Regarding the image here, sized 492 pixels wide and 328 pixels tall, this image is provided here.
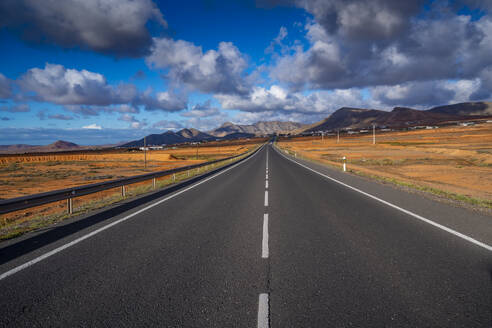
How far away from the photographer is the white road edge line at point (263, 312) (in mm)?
2779

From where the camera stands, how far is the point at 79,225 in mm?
6711

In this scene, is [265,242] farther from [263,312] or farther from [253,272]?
[263,312]

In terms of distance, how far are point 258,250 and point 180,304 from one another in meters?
1.97

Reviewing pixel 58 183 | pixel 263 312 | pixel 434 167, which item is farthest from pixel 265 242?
pixel 434 167

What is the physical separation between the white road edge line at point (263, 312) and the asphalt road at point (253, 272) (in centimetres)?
1

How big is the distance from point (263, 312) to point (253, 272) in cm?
100

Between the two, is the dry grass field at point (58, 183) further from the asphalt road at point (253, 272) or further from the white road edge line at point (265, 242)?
the white road edge line at point (265, 242)

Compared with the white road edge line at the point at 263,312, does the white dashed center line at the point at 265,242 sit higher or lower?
Result: lower

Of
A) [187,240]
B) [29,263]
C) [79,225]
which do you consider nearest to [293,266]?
[187,240]

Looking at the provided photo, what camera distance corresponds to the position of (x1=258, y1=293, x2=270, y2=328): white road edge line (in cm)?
278

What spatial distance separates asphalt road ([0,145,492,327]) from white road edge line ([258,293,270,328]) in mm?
12

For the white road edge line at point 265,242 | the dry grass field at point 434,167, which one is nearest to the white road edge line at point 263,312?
the white road edge line at point 265,242

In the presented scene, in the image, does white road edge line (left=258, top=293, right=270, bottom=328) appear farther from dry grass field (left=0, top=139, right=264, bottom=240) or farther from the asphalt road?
dry grass field (left=0, top=139, right=264, bottom=240)

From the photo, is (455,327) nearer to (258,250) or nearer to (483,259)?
(483,259)
